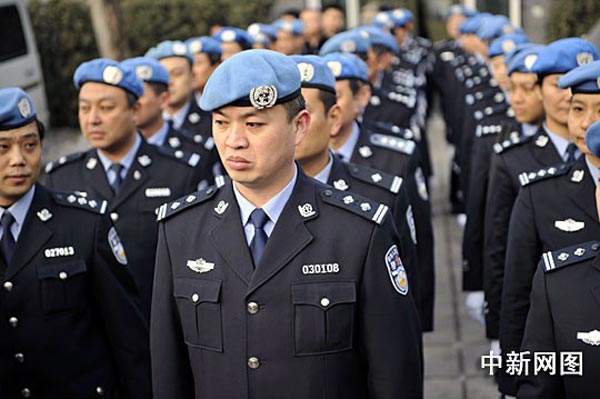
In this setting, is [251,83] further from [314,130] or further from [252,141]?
[314,130]

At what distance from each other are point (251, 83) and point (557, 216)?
6.25 ft

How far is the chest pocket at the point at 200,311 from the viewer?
3201mm

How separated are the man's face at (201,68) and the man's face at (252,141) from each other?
5823 mm

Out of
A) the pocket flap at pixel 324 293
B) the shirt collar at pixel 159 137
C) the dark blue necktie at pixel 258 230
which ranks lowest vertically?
the shirt collar at pixel 159 137

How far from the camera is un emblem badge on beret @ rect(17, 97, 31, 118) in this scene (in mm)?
4188

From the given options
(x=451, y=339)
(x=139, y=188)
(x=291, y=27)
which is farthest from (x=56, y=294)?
(x=291, y=27)

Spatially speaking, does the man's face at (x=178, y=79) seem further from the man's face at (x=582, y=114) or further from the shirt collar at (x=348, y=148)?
the man's face at (x=582, y=114)

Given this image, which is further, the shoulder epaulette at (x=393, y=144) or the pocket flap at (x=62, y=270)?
the shoulder epaulette at (x=393, y=144)

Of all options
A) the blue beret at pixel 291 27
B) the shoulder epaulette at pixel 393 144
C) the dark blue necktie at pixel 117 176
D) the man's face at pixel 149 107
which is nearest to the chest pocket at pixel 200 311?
the dark blue necktie at pixel 117 176

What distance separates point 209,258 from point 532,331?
1.09 meters

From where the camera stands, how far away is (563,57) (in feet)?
17.8

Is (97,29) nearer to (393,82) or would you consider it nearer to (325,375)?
(393,82)

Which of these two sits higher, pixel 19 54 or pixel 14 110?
pixel 14 110

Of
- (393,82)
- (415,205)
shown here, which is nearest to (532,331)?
(415,205)
